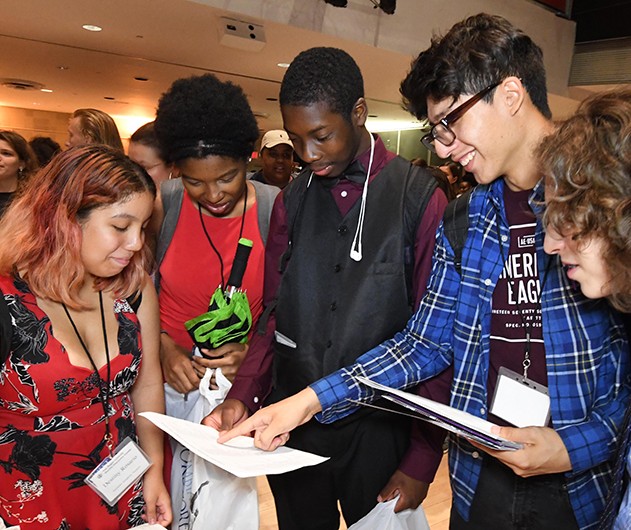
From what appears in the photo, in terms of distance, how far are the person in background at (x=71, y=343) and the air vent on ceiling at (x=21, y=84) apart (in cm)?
953

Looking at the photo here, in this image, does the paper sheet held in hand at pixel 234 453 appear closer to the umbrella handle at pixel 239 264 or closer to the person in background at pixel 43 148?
the umbrella handle at pixel 239 264

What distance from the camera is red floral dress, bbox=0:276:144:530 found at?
4.39 feet

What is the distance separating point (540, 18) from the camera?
859cm

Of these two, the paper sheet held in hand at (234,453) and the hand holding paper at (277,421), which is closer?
the paper sheet held in hand at (234,453)

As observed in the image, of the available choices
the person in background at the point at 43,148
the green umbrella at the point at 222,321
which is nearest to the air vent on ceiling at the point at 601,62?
the person in background at the point at 43,148

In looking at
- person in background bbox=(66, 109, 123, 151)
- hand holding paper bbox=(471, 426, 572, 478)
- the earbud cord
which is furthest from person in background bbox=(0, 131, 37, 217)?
hand holding paper bbox=(471, 426, 572, 478)

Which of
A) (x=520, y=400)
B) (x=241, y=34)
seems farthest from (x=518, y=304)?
(x=241, y=34)

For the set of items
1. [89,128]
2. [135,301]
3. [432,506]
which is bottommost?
[432,506]

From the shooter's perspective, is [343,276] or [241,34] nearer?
[343,276]

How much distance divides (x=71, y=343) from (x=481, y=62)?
3.93 ft

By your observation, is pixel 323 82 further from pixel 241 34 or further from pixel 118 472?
pixel 241 34

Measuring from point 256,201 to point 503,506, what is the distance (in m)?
1.25

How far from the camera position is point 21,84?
9828 mm

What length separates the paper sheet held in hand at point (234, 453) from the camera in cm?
109
